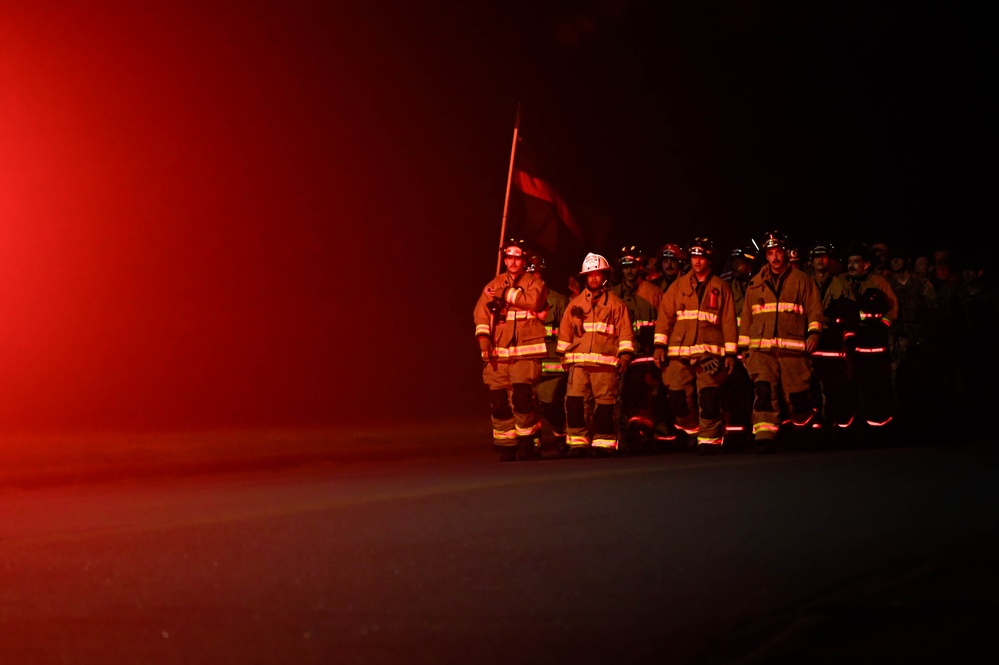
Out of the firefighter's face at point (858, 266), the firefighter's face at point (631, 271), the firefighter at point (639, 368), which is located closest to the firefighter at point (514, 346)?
the firefighter at point (639, 368)

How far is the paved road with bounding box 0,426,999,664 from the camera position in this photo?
5.82 meters

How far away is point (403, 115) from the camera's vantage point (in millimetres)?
27266

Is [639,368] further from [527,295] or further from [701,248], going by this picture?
[527,295]

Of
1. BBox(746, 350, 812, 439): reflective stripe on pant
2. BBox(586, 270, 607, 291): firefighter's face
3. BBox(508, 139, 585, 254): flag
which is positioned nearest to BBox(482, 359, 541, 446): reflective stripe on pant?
BBox(586, 270, 607, 291): firefighter's face

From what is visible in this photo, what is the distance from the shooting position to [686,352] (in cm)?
1597

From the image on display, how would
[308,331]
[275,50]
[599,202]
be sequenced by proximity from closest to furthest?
[275,50] → [308,331] → [599,202]

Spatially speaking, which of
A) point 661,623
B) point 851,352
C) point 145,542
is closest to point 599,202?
point 851,352

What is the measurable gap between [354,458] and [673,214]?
62.8 ft

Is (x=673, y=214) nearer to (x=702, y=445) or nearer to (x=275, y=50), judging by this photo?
(x=275, y=50)

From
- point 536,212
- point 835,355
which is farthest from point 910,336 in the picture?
point 536,212

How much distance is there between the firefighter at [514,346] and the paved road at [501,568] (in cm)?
255

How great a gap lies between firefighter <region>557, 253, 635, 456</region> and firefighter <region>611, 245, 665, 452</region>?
0.76m

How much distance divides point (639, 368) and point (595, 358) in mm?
1509

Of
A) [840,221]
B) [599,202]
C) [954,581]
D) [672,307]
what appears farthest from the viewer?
[840,221]
